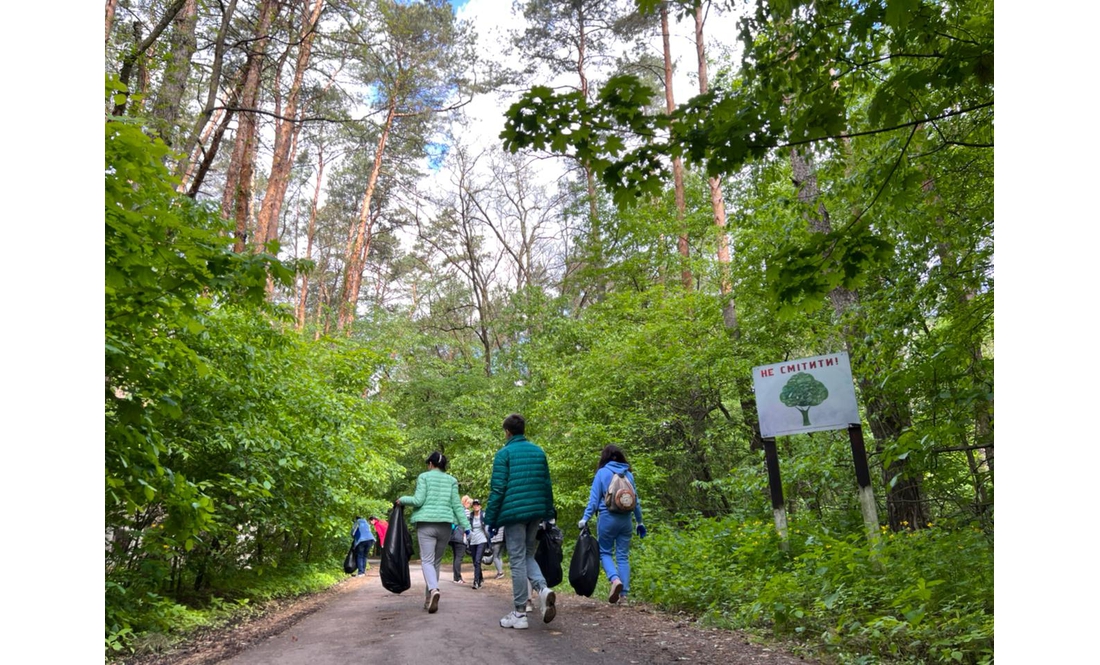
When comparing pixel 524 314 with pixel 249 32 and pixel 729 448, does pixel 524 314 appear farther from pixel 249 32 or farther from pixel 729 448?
pixel 249 32

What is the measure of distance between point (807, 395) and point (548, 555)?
2.87 m

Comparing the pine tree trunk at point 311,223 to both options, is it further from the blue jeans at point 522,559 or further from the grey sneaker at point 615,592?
the blue jeans at point 522,559

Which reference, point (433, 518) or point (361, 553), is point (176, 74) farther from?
point (361, 553)

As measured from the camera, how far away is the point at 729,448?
13055mm

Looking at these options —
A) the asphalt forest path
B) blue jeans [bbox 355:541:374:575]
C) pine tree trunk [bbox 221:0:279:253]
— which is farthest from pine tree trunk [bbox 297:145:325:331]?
the asphalt forest path

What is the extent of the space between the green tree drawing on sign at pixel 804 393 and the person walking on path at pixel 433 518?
135 inches

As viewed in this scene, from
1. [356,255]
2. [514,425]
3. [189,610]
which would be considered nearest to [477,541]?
[189,610]

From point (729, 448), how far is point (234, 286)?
1084 centimetres

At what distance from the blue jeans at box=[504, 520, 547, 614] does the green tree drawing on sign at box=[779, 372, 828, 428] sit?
9.05ft

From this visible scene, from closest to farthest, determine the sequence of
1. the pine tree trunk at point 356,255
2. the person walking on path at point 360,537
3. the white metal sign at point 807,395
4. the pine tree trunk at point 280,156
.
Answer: the white metal sign at point 807,395
the pine tree trunk at point 280,156
the person walking on path at point 360,537
the pine tree trunk at point 356,255

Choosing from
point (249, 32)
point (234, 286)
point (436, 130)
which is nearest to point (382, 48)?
point (249, 32)

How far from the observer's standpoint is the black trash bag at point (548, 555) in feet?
19.1

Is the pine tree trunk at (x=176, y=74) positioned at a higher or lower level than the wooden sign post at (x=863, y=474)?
higher

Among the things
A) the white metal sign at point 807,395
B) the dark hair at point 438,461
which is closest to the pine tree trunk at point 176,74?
the dark hair at point 438,461
